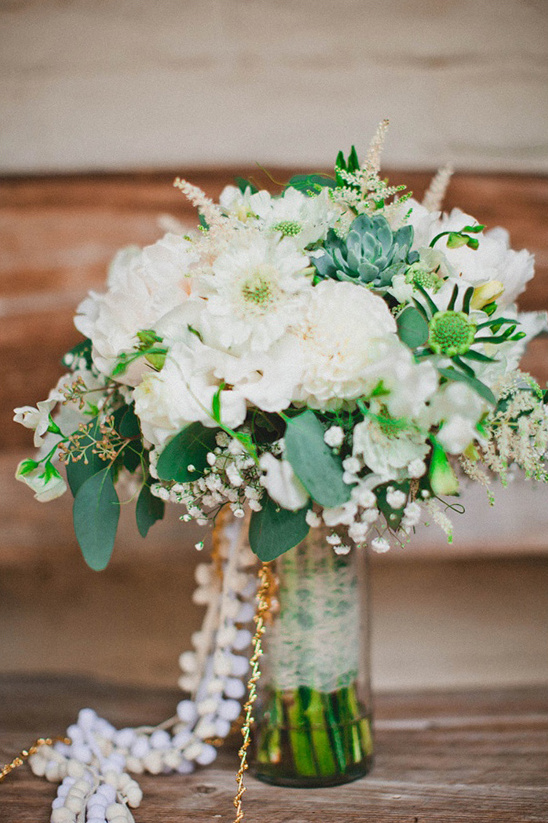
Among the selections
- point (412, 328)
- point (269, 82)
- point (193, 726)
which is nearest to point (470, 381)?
point (412, 328)

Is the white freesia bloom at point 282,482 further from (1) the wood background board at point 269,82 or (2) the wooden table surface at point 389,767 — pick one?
(1) the wood background board at point 269,82

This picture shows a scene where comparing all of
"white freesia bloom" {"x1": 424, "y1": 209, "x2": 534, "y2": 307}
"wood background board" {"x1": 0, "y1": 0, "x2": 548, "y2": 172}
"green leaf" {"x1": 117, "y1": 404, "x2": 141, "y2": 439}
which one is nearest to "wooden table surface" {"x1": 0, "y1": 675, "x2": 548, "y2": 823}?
"green leaf" {"x1": 117, "y1": 404, "x2": 141, "y2": 439}

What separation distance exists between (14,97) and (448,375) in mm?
1033

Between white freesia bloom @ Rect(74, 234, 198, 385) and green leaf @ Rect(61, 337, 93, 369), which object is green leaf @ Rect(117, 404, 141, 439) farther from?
green leaf @ Rect(61, 337, 93, 369)

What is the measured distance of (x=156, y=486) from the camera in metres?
0.72

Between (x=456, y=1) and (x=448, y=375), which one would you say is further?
(x=456, y=1)

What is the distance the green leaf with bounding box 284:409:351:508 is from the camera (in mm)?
607

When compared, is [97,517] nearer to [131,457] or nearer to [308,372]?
[131,457]

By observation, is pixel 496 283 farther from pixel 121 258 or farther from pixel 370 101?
pixel 370 101

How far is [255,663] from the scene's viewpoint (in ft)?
2.52

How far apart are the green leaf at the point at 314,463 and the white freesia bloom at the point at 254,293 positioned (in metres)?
0.09

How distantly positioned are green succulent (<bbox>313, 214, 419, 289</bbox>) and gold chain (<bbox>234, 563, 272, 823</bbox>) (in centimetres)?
36

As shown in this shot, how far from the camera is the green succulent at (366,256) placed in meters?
0.68

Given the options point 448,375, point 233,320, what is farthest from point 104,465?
point 448,375
